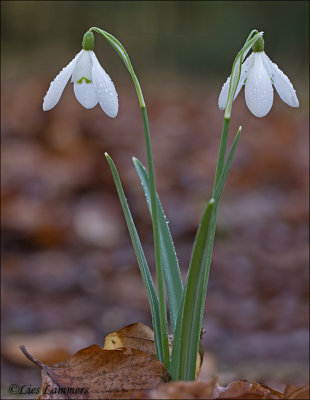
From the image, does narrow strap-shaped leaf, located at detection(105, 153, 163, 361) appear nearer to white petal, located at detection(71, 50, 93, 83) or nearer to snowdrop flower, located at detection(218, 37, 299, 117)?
white petal, located at detection(71, 50, 93, 83)

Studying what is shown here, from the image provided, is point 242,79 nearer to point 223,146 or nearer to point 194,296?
point 223,146

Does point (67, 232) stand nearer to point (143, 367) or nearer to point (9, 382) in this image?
point (9, 382)

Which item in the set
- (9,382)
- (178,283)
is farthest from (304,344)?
(178,283)

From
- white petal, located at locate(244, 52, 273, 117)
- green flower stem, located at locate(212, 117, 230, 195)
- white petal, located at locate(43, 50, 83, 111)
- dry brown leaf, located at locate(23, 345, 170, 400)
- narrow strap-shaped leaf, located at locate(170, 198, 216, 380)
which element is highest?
white petal, located at locate(43, 50, 83, 111)

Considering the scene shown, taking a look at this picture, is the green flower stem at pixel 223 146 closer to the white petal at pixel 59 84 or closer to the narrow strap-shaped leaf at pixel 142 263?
the narrow strap-shaped leaf at pixel 142 263

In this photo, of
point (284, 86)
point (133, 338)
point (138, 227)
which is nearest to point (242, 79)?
point (284, 86)

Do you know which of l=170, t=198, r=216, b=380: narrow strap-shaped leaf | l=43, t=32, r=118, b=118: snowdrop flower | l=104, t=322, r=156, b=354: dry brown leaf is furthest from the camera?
l=104, t=322, r=156, b=354: dry brown leaf

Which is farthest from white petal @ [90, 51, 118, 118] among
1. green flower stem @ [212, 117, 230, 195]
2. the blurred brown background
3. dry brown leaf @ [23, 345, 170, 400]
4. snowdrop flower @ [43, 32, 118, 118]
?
the blurred brown background
